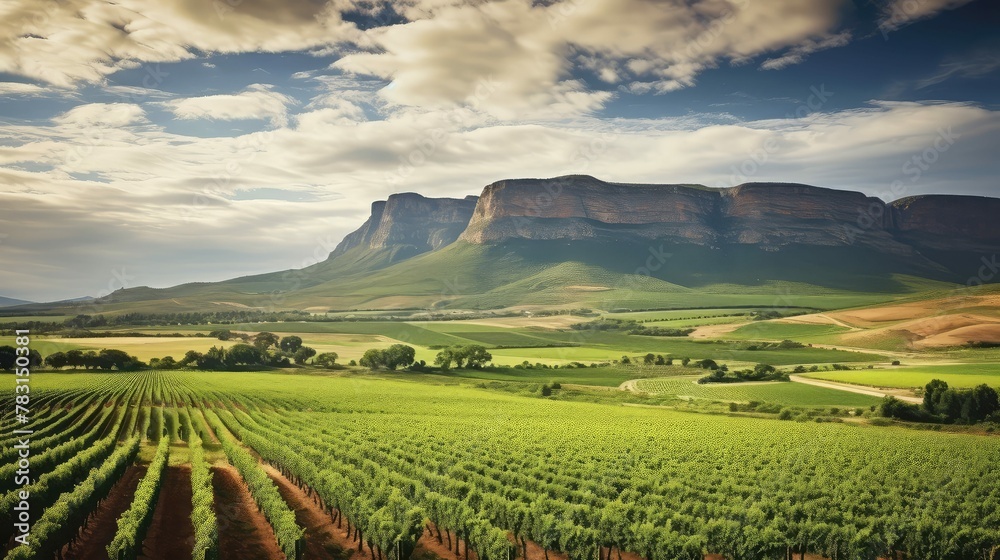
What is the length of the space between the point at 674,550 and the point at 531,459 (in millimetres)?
14847

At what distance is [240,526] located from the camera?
26859mm

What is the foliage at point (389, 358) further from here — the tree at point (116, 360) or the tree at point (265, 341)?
the tree at point (116, 360)

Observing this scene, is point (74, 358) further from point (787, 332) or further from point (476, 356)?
point (787, 332)

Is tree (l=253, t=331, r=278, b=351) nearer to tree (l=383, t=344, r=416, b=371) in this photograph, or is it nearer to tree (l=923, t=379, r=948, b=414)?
tree (l=383, t=344, r=416, b=371)

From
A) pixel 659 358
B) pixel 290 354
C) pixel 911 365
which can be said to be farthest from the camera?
pixel 290 354

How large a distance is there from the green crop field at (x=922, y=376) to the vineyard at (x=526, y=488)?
20.6 m

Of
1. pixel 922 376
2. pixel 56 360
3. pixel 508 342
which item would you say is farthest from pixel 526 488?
pixel 56 360

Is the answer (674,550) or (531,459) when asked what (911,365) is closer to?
(531,459)

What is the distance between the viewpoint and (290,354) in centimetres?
12481

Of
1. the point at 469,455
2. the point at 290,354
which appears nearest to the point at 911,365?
the point at 469,455

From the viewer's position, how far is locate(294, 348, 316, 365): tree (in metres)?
121

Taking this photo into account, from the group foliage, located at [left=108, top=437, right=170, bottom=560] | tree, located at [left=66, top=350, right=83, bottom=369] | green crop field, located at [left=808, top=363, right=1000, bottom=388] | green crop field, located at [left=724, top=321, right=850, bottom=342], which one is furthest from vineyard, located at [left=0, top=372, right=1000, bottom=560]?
green crop field, located at [left=724, top=321, right=850, bottom=342]

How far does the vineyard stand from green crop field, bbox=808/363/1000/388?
20573 mm

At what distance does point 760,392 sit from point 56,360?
416ft
